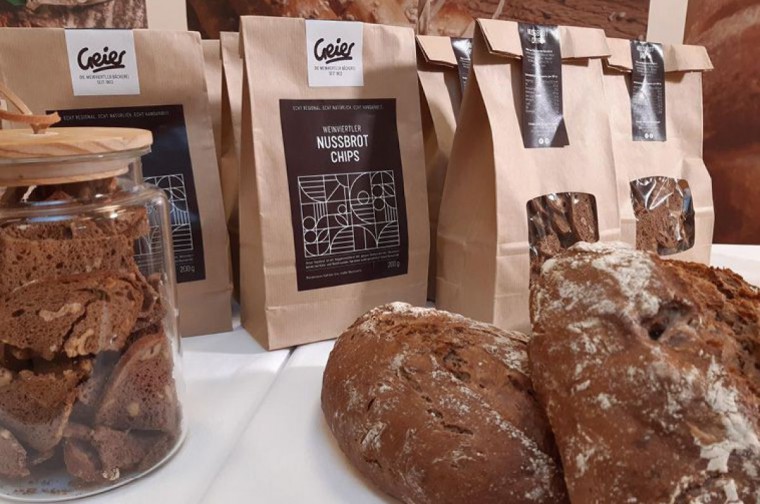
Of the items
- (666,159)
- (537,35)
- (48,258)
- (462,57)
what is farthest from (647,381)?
(666,159)

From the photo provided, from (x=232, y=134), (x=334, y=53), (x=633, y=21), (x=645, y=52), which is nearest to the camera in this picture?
(x=334, y=53)

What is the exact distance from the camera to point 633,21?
81.0 inches

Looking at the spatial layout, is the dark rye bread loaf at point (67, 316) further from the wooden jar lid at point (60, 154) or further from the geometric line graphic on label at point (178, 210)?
the geometric line graphic on label at point (178, 210)

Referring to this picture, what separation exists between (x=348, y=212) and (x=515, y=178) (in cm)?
31

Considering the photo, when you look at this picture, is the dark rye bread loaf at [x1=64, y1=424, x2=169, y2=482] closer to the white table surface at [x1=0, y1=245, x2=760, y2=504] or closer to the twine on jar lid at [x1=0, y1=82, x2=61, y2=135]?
the white table surface at [x1=0, y1=245, x2=760, y2=504]

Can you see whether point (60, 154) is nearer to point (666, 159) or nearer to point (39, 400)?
point (39, 400)

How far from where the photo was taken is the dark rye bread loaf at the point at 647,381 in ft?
1.68

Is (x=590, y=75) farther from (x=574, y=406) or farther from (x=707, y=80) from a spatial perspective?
(x=707, y=80)

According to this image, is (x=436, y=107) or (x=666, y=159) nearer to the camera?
(x=436, y=107)

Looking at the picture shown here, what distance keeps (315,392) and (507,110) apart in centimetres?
60

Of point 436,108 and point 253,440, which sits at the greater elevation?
point 436,108

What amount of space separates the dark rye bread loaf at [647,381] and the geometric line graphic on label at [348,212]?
532 mm

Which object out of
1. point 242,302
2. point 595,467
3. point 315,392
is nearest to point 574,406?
point 595,467

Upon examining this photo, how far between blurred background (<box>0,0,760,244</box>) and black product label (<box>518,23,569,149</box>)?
0.81 m
